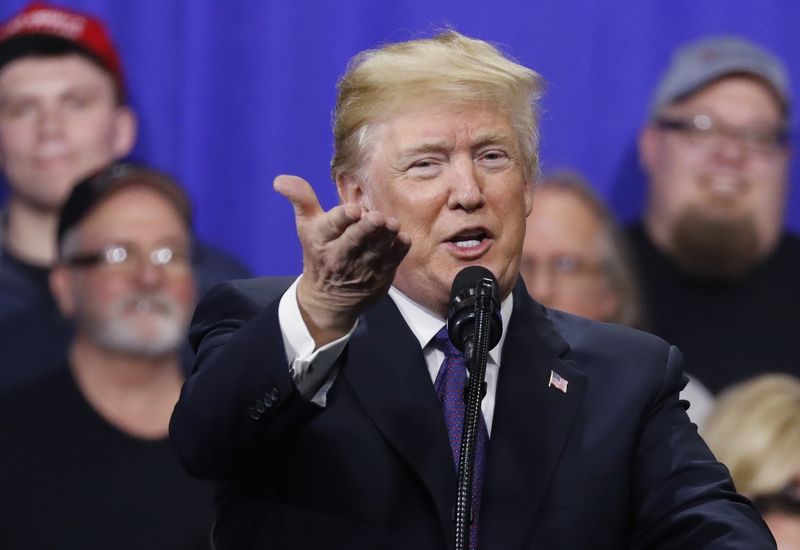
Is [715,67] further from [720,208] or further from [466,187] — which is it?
[466,187]

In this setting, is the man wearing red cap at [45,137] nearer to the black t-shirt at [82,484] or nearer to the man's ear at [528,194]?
the black t-shirt at [82,484]

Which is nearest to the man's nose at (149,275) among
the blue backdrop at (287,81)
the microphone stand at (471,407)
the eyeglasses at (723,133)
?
the blue backdrop at (287,81)

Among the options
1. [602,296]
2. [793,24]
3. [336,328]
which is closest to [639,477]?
[336,328]

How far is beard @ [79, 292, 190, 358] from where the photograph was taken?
10.1 feet

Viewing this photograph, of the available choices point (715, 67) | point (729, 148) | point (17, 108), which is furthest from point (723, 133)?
point (17, 108)

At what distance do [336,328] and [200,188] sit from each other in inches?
74.3

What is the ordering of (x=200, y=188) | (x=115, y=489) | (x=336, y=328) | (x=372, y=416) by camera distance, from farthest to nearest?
(x=200, y=188)
(x=115, y=489)
(x=372, y=416)
(x=336, y=328)

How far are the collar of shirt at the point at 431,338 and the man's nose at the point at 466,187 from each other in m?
0.14

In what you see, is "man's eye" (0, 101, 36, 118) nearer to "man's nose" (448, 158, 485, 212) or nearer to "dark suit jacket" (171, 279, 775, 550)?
"dark suit jacket" (171, 279, 775, 550)

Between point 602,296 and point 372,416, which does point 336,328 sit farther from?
point 602,296

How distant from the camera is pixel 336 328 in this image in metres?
1.36

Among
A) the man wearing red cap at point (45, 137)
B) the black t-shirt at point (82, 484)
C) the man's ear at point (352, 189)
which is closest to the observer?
the man's ear at point (352, 189)

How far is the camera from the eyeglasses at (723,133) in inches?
127

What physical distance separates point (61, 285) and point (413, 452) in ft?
5.83
